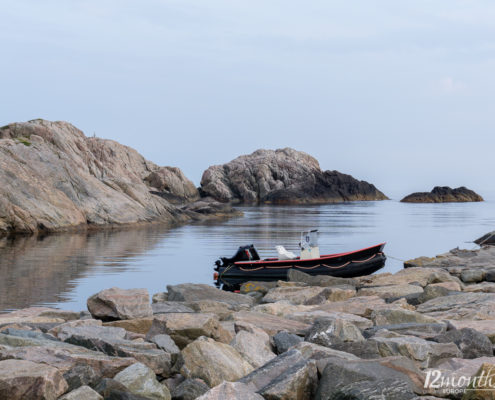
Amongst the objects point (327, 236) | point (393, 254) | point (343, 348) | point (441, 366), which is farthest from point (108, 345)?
point (327, 236)

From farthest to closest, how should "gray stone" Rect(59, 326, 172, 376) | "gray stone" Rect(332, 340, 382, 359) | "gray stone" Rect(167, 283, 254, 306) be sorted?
"gray stone" Rect(167, 283, 254, 306), "gray stone" Rect(332, 340, 382, 359), "gray stone" Rect(59, 326, 172, 376)

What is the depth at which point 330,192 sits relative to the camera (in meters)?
116

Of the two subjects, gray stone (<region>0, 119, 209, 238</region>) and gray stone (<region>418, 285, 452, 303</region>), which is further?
gray stone (<region>0, 119, 209, 238</region>)

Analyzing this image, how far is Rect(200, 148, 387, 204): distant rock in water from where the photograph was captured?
112 m

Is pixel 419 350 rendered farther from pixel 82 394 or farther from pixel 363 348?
pixel 82 394

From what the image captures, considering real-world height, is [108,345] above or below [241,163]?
below

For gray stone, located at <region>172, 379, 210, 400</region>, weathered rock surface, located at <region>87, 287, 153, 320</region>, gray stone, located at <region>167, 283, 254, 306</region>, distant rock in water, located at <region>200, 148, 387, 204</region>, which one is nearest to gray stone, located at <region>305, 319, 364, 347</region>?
gray stone, located at <region>172, 379, 210, 400</region>

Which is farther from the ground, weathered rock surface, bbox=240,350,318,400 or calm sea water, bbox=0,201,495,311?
weathered rock surface, bbox=240,350,318,400

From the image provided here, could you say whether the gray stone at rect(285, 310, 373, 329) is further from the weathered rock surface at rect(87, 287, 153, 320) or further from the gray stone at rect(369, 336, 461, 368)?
the weathered rock surface at rect(87, 287, 153, 320)

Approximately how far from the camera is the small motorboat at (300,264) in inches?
851

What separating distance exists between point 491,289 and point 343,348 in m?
9.45

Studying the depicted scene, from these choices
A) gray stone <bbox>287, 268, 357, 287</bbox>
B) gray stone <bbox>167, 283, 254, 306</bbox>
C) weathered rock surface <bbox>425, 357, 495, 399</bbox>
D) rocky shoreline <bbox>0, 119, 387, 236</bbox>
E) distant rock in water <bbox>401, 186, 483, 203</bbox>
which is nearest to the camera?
weathered rock surface <bbox>425, 357, 495, 399</bbox>

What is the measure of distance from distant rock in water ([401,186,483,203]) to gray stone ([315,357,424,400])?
435ft

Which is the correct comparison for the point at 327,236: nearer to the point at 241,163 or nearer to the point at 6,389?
the point at 6,389
